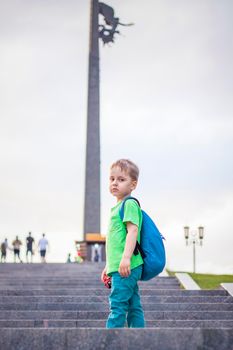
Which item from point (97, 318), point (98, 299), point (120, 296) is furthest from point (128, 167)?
point (98, 299)

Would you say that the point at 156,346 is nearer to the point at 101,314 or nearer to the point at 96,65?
the point at 101,314

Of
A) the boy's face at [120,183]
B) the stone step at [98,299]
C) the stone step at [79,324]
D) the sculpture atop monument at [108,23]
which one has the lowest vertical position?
the stone step at [79,324]

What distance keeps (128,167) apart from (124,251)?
0.58m

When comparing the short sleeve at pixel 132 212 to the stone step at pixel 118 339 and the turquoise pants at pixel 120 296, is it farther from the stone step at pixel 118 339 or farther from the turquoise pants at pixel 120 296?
the stone step at pixel 118 339

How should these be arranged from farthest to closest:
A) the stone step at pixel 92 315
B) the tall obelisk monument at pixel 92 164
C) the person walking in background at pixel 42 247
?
the tall obelisk monument at pixel 92 164, the person walking in background at pixel 42 247, the stone step at pixel 92 315

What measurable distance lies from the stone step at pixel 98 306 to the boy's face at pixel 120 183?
3288mm

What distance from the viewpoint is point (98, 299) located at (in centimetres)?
782

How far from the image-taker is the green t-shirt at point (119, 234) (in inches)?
155

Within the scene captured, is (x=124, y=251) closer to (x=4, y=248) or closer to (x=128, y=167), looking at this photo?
(x=128, y=167)

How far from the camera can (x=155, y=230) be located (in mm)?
4043

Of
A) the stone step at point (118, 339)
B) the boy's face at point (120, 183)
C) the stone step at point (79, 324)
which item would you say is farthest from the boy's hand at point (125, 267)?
the stone step at point (79, 324)

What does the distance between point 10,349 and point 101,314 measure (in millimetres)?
3492

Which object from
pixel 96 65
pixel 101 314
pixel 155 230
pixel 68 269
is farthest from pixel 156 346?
pixel 96 65

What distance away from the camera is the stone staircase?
3.11m
